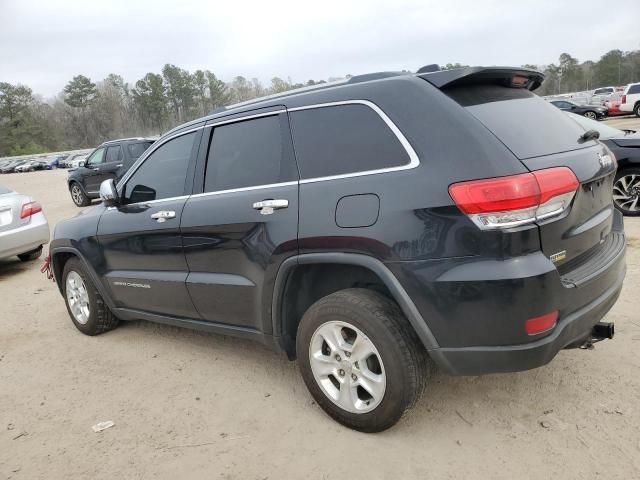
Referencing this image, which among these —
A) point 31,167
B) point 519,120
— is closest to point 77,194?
point 519,120

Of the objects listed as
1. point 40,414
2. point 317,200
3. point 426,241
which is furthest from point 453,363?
point 40,414

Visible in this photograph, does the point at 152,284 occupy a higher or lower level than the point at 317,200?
lower

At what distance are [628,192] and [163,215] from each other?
6.03 meters

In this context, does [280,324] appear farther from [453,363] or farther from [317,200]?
[453,363]

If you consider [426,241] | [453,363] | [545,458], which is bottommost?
[545,458]

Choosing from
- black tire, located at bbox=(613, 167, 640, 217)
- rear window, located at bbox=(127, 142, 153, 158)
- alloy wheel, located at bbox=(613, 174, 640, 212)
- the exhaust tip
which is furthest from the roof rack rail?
rear window, located at bbox=(127, 142, 153, 158)

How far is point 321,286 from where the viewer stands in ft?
9.89

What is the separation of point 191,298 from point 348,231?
60.2 inches

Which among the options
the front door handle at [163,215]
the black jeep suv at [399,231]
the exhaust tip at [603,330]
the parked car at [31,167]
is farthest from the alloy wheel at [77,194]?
the parked car at [31,167]

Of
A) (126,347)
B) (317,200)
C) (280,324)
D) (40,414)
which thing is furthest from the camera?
(126,347)

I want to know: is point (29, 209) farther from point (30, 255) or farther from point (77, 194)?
point (77, 194)

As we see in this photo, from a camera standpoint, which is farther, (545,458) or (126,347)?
(126,347)

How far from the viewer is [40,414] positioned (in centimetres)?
335

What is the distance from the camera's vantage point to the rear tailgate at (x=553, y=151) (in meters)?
2.39
